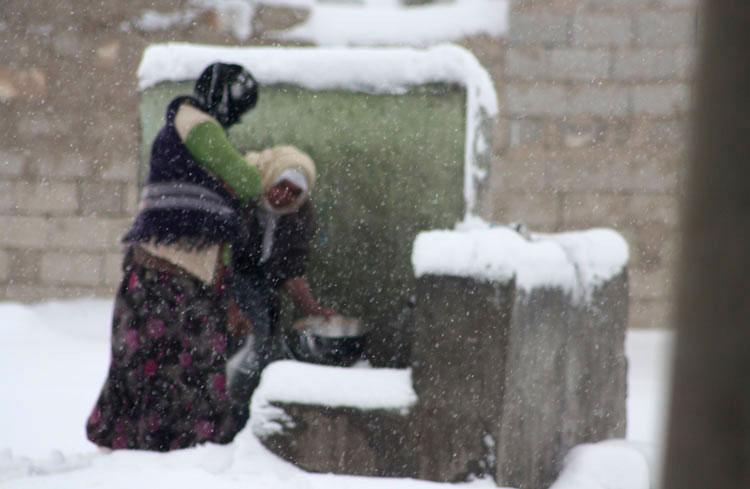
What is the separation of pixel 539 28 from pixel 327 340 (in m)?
3.53

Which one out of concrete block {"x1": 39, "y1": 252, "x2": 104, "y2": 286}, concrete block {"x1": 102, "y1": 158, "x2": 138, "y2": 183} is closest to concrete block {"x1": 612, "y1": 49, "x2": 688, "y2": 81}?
concrete block {"x1": 102, "y1": 158, "x2": 138, "y2": 183}

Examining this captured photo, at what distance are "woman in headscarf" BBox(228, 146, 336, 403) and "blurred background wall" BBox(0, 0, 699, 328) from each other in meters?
2.97

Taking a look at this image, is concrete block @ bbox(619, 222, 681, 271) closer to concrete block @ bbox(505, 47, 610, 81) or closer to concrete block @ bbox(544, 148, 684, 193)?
concrete block @ bbox(544, 148, 684, 193)

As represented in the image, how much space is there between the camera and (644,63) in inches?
257

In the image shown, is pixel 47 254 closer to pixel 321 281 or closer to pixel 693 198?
pixel 321 281

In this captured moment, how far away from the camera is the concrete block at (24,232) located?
654cm

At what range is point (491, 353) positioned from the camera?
3029mm

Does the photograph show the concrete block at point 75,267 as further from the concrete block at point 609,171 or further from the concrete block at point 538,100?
the concrete block at point 609,171

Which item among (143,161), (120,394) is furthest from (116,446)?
(143,161)

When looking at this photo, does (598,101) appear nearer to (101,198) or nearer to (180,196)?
(101,198)

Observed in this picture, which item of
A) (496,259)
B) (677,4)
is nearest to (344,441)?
(496,259)

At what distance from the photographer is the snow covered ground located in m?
2.72

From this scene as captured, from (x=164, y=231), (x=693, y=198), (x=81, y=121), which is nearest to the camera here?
(x=693, y=198)

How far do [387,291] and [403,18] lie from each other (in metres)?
3.16
